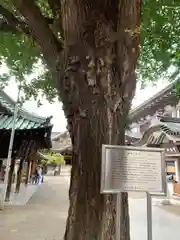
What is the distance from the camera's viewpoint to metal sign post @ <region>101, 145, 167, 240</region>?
2.50 meters

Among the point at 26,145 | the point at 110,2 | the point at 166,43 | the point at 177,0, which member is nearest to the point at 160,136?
the point at 26,145

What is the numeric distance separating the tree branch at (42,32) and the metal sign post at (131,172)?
1.38 meters

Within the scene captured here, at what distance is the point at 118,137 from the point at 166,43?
3675 mm

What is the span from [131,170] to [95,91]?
3.06 feet

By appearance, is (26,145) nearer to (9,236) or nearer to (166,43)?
(9,236)

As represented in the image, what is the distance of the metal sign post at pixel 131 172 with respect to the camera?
2504 mm

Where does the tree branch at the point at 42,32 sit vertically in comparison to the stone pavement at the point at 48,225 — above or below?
above

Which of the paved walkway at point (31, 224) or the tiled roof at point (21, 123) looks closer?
the paved walkway at point (31, 224)

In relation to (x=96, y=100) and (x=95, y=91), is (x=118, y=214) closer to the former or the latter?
(x=96, y=100)

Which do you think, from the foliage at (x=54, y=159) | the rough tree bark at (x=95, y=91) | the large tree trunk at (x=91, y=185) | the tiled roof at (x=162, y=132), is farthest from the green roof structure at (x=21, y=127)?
the foliage at (x=54, y=159)

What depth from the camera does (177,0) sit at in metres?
4.66

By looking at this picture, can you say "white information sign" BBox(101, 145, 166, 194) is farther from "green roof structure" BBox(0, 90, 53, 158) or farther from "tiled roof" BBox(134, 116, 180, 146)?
"tiled roof" BBox(134, 116, 180, 146)

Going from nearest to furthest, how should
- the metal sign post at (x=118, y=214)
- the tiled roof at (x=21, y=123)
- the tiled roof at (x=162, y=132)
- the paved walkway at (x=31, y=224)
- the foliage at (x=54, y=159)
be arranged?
the metal sign post at (x=118, y=214) < the paved walkway at (x=31, y=224) < the tiled roof at (x=21, y=123) < the tiled roof at (x=162, y=132) < the foliage at (x=54, y=159)

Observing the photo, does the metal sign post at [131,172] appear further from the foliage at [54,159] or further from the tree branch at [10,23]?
the foliage at [54,159]
